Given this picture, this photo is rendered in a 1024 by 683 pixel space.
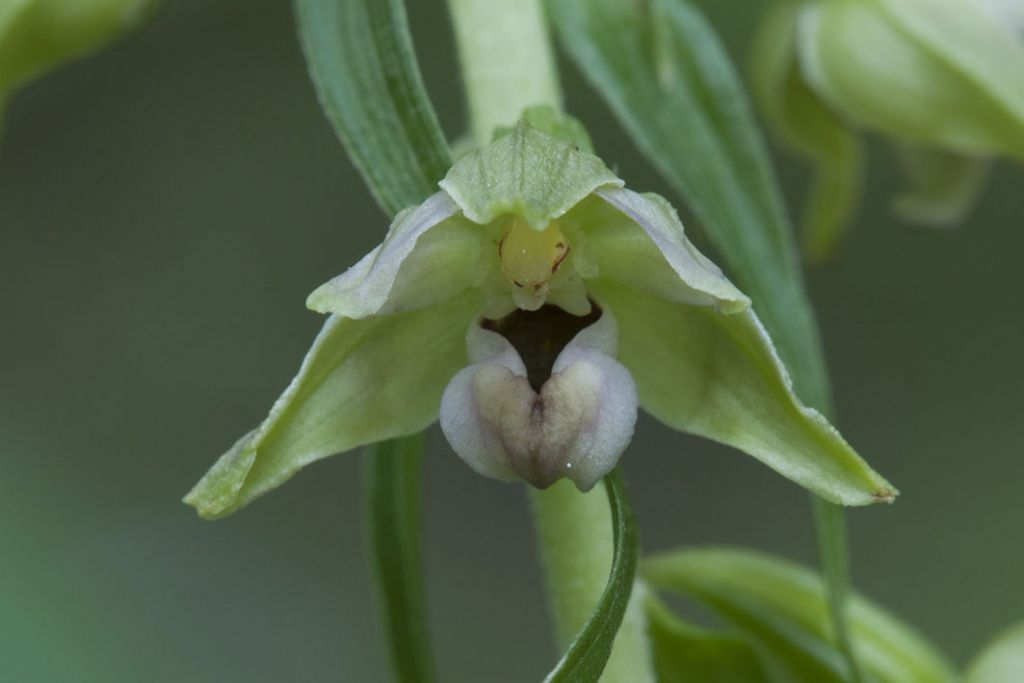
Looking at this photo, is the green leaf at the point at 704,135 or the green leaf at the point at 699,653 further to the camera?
the green leaf at the point at 699,653

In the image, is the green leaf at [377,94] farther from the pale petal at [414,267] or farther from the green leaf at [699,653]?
the green leaf at [699,653]

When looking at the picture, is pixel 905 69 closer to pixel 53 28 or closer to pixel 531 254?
pixel 531 254

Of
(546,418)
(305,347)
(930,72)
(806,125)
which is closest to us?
(546,418)

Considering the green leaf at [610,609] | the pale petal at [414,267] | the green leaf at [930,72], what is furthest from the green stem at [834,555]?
the green leaf at [930,72]

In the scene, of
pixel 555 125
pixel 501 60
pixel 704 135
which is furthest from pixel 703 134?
pixel 555 125

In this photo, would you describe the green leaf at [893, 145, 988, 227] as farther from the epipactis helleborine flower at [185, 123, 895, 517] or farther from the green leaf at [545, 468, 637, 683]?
the green leaf at [545, 468, 637, 683]

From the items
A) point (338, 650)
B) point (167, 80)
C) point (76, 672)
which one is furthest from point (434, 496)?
point (76, 672)

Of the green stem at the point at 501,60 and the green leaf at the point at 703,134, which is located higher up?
the green stem at the point at 501,60
